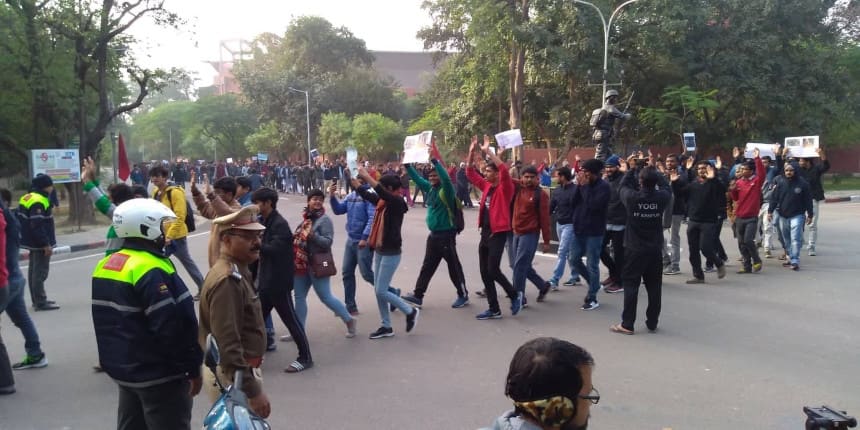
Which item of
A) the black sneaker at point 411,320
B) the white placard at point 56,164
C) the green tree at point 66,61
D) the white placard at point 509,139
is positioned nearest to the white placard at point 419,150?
the black sneaker at point 411,320

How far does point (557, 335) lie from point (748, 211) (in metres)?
5.16

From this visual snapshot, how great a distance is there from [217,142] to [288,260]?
5927cm

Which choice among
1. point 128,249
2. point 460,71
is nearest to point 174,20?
point 460,71

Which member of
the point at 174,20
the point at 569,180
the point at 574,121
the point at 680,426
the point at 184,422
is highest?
the point at 174,20

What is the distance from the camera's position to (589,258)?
8375 mm

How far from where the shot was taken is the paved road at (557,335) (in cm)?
485

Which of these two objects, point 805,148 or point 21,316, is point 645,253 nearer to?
point 21,316

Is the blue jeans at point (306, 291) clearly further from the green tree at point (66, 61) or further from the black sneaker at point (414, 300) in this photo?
the green tree at point (66, 61)

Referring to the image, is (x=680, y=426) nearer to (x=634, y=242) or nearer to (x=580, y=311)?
(x=634, y=242)

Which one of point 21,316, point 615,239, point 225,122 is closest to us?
point 21,316

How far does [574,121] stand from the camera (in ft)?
99.3

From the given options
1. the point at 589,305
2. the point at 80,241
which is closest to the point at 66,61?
the point at 80,241

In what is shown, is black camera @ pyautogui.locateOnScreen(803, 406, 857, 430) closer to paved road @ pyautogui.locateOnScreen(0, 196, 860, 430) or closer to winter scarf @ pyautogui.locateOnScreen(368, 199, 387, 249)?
paved road @ pyautogui.locateOnScreen(0, 196, 860, 430)

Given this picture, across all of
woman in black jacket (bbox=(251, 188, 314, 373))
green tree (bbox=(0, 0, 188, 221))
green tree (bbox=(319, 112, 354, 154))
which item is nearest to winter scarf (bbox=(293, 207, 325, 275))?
woman in black jacket (bbox=(251, 188, 314, 373))
